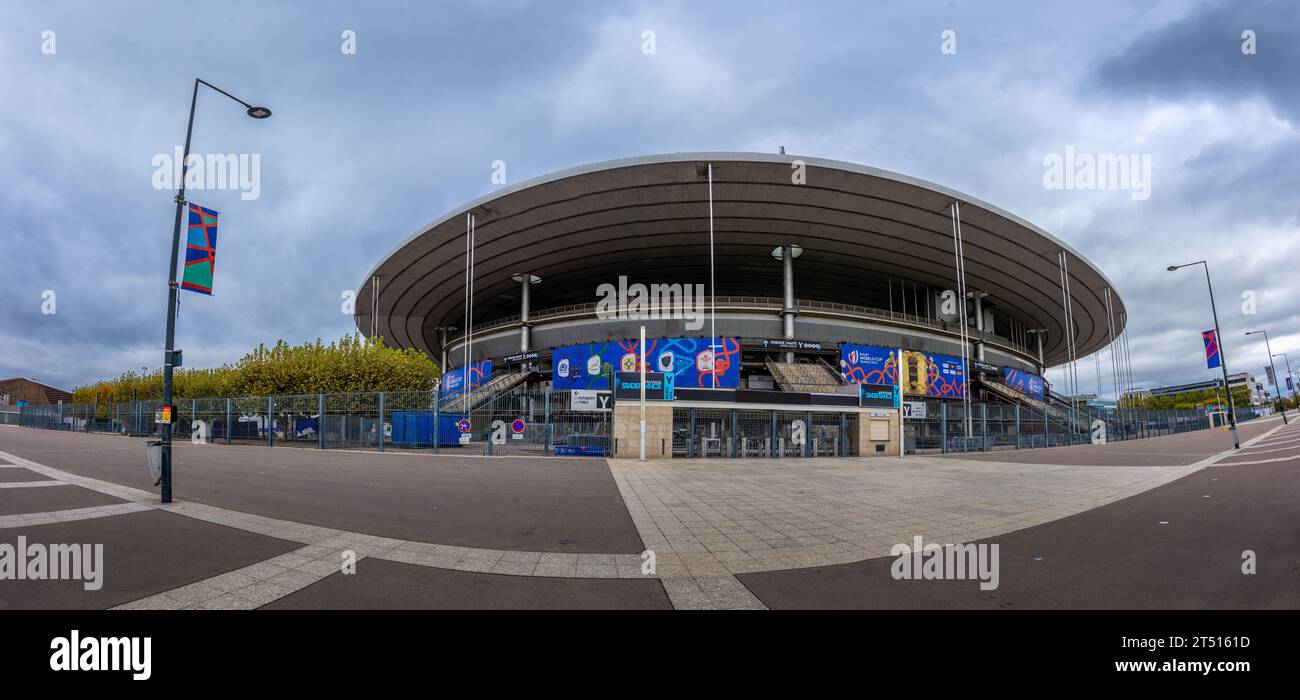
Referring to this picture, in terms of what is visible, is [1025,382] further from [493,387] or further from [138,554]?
[138,554]

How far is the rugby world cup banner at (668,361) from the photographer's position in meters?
38.1

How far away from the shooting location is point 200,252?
10.5 m

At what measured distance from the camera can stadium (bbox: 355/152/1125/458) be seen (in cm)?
2328

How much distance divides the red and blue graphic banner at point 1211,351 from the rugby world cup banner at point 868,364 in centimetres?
1735

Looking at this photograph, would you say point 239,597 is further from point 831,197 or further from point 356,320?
point 356,320

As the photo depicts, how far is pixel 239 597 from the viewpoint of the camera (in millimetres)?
4461

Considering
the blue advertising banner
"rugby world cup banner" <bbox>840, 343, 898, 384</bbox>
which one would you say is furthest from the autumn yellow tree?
the blue advertising banner

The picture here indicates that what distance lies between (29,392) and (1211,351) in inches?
7617

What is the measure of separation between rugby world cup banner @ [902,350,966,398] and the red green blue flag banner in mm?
43141

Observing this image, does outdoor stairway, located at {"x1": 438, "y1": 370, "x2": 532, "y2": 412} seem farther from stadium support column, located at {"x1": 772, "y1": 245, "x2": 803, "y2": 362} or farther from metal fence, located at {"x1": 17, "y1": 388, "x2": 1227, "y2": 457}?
stadium support column, located at {"x1": 772, "y1": 245, "x2": 803, "y2": 362}

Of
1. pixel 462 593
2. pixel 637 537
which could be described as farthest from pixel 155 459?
pixel 637 537

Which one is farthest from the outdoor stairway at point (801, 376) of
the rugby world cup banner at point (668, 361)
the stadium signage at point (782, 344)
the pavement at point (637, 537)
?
the pavement at point (637, 537)
